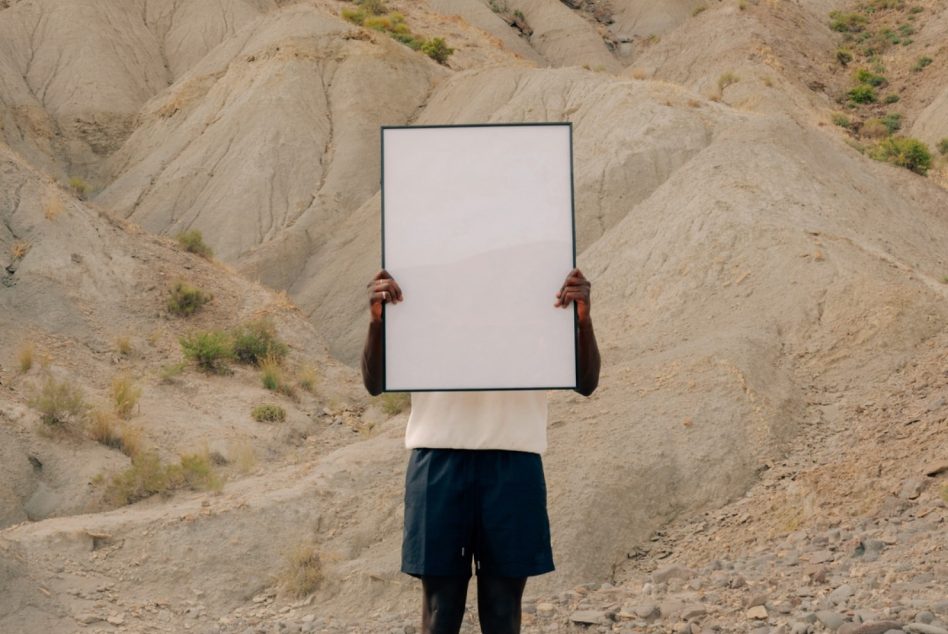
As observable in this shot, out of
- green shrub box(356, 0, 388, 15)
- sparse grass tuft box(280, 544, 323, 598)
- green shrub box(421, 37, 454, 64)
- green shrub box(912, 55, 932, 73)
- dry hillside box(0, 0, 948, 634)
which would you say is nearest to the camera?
dry hillside box(0, 0, 948, 634)

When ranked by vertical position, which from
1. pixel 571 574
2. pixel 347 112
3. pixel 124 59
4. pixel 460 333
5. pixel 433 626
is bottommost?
pixel 571 574

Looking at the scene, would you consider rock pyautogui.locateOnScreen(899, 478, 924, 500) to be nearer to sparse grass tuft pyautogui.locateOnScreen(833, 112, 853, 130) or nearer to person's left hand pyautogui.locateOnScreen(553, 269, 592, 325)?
person's left hand pyautogui.locateOnScreen(553, 269, 592, 325)

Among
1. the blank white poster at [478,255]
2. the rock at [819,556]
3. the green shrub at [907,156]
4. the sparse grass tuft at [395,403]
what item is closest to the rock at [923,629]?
the rock at [819,556]

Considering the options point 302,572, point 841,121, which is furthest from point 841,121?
point 302,572

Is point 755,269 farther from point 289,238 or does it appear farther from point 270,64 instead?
point 270,64

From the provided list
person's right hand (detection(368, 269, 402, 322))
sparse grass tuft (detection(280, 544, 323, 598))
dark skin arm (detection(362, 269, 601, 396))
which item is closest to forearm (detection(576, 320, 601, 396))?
dark skin arm (detection(362, 269, 601, 396))

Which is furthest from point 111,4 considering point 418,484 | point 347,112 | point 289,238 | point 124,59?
point 418,484

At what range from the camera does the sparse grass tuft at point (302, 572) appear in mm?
9945

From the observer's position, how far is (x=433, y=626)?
4660mm

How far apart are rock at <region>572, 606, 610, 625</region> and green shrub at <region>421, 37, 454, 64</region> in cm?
3434

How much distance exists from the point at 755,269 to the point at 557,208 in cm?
1168

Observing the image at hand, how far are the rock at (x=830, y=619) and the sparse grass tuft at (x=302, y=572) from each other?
4670 millimetres

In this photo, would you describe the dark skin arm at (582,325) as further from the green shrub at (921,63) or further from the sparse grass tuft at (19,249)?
the green shrub at (921,63)

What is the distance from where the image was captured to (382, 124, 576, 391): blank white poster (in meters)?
4.43
